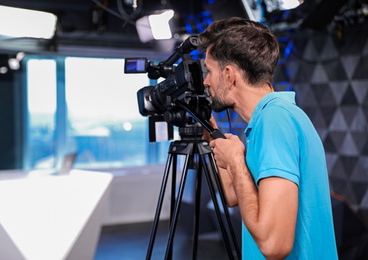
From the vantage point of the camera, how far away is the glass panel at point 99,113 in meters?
4.52

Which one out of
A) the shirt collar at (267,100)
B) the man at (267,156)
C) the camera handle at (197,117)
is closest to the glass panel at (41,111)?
the camera handle at (197,117)

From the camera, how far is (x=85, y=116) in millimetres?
4742

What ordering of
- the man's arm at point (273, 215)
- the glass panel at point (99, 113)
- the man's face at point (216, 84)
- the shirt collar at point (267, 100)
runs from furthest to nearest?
the glass panel at point (99, 113) → the man's face at point (216, 84) → the shirt collar at point (267, 100) → the man's arm at point (273, 215)

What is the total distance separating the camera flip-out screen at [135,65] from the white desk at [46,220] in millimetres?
721

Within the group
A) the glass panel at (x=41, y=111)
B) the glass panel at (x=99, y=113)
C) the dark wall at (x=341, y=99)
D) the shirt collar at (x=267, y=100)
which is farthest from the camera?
the glass panel at (x=99, y=113)

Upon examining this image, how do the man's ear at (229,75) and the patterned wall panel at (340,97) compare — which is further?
the patterned wall panel at (340,97)

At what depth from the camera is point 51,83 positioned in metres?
4.38

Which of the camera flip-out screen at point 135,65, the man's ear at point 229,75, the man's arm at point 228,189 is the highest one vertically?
the camera flip-out screen at point 135,65

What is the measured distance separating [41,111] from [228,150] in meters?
3.93

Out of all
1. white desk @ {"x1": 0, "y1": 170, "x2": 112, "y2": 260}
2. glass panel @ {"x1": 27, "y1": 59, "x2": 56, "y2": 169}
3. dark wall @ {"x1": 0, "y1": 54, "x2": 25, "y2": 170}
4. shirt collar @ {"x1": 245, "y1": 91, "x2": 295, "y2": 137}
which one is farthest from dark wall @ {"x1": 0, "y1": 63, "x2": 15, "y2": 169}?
shirt collar @ {"x1": 245, "y1": 91, "x2": 295, "y2": 137}

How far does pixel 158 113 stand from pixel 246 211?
2.43 ft

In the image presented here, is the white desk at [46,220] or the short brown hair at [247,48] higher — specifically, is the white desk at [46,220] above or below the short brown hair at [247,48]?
below

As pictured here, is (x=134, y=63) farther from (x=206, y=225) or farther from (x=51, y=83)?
(x=51, y=83)

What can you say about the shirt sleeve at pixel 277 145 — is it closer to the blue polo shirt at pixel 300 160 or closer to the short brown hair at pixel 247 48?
the blue polo shirt at pixel 300 160
